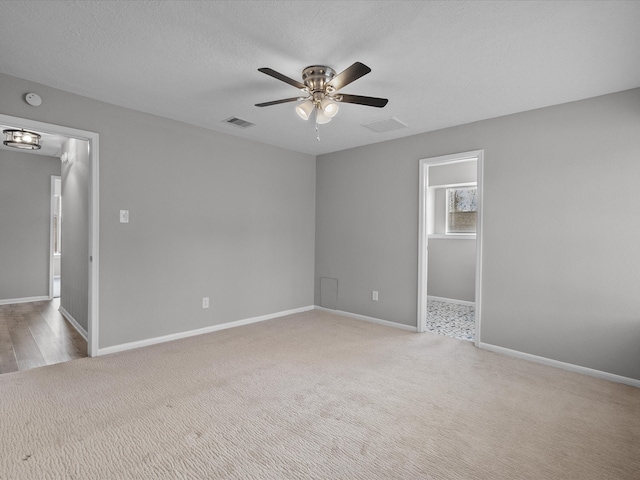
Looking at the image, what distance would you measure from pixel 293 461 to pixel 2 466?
152 centimetres

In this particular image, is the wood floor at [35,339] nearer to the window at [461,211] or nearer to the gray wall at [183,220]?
the gray wall at [183,220]

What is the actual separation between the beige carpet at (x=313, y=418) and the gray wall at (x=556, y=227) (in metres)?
0.40

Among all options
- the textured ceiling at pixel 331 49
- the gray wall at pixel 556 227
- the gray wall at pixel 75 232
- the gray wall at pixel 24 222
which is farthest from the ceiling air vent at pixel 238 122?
the gray wall at pixel 24 222

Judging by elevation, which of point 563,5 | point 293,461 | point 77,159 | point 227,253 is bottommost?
point 293,461

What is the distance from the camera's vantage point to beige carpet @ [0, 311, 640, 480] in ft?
5.95

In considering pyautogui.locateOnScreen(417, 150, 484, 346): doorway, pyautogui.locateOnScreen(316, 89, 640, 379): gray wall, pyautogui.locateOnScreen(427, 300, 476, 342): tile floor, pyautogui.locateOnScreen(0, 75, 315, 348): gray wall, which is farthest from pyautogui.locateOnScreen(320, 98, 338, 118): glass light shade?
pyautogui.locateOnScreen(417, 150, 484, 346): doorway

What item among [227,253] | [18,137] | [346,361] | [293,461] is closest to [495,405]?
[346,361]

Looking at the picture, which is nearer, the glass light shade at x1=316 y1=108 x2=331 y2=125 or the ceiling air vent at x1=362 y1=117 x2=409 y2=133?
the glass light shade at x1=316 y1=108 x2=331 y2=125

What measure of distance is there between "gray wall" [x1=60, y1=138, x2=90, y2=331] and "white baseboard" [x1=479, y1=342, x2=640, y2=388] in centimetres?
444

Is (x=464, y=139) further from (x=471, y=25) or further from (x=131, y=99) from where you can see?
(x=131, y=99)

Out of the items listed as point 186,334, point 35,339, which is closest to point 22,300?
point 35,339

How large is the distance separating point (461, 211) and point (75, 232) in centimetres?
603

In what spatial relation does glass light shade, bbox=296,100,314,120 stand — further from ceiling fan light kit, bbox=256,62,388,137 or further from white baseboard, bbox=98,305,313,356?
white baseboard, bbox=98,305,313,356

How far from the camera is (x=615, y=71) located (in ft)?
8.46
